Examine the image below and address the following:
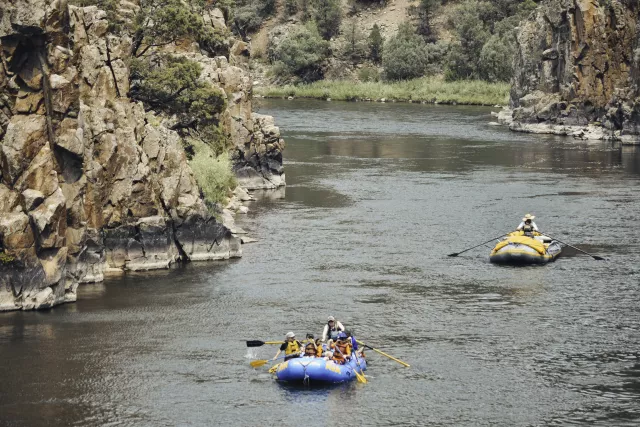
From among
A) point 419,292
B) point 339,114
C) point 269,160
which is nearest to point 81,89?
point 419,292

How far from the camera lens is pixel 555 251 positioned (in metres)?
66.9

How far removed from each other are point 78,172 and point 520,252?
80.4 ft

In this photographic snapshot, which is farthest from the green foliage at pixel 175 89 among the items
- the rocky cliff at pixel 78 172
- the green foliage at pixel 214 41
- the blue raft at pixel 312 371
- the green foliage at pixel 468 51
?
the green foliage at pixel 468 51

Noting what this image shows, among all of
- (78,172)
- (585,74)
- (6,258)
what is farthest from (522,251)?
(585,74)

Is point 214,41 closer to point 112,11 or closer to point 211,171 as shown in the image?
point 112,11

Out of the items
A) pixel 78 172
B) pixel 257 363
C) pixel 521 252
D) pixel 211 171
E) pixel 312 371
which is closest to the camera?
pixel 312 371

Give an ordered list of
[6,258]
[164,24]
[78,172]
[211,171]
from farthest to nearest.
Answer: [164,24] < [211,171] < [78,172] < [6,258]

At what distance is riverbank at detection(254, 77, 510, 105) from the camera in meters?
188

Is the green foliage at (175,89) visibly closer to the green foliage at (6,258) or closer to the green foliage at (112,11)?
the green foliage at (112,11)

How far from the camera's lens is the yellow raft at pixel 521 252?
213 feet

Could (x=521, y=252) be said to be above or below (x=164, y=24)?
below

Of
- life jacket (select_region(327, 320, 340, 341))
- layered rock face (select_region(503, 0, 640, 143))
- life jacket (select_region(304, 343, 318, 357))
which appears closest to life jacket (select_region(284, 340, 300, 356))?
life jacket (select_region(304, 343, 318, 357))

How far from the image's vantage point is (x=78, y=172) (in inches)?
2162

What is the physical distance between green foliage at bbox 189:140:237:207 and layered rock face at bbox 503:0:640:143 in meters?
60.3
